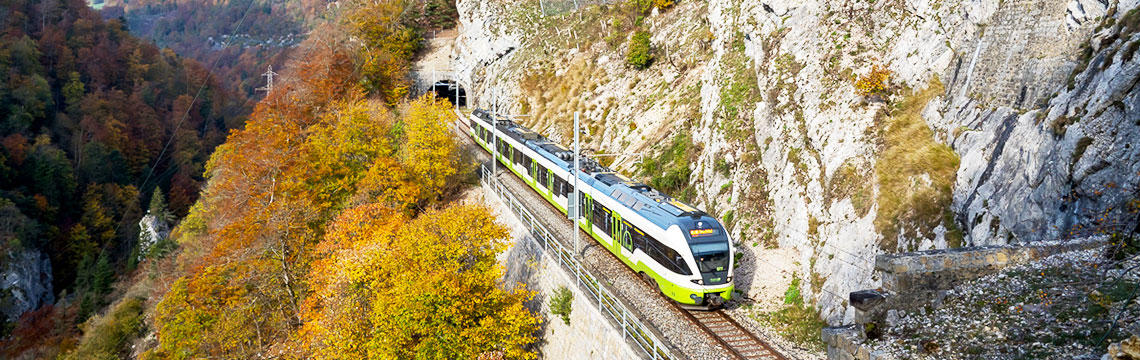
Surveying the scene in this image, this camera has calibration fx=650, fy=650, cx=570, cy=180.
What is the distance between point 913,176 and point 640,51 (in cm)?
2259

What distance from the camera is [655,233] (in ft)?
54.9

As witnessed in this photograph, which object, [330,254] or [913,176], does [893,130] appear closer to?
[913,176]

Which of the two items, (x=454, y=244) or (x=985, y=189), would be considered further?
(x=454, y=244)

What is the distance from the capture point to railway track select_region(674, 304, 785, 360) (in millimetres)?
13953

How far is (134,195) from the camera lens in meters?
73.9

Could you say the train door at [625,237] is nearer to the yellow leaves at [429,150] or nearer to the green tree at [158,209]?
the yellow leaves at [429,150]

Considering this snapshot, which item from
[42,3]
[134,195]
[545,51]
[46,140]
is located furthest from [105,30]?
[545,51]

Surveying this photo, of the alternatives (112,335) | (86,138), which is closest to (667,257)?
(112,335)

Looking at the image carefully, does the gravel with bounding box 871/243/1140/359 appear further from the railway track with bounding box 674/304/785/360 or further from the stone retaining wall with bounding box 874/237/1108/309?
the railway track with bounding box 674/304/785/360

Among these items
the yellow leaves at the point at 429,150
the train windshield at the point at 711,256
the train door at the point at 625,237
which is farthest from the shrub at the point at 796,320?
the yellow leaves at the point at 429,150

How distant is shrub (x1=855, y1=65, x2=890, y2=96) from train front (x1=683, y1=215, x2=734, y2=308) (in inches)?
227

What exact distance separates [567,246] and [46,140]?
3014 inches

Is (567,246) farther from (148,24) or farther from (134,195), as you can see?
(148,24)

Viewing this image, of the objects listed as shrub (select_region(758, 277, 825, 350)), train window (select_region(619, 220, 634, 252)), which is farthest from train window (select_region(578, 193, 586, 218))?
shrub (select_region(758, 277, 825, 350))
